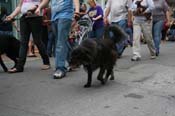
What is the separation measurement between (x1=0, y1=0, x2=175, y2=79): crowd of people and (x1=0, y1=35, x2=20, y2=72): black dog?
410mm

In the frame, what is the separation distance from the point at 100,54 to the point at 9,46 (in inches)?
102

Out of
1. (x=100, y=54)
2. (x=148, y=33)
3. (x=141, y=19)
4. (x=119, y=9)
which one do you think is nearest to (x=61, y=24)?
(x=100, y=54)

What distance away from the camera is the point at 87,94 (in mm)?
6898

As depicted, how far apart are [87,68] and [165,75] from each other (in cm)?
206

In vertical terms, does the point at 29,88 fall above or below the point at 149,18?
below

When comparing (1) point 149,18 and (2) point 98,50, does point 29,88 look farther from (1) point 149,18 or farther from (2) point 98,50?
(1) point 149,18

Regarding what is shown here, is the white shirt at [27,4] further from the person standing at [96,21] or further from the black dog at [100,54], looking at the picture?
the person standing at [96,21]

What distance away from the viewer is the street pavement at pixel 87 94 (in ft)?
19.6

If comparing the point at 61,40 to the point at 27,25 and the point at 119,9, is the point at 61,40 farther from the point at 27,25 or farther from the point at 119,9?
the point at 119,9

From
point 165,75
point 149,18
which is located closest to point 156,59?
point 149,18

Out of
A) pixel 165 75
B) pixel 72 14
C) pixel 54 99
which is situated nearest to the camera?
pixel 54 99

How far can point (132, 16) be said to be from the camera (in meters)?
11.0

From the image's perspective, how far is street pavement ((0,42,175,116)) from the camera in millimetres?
5985

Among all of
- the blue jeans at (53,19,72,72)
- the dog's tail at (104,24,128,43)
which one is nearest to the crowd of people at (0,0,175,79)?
the blue jeans at (53,19,72,72)
